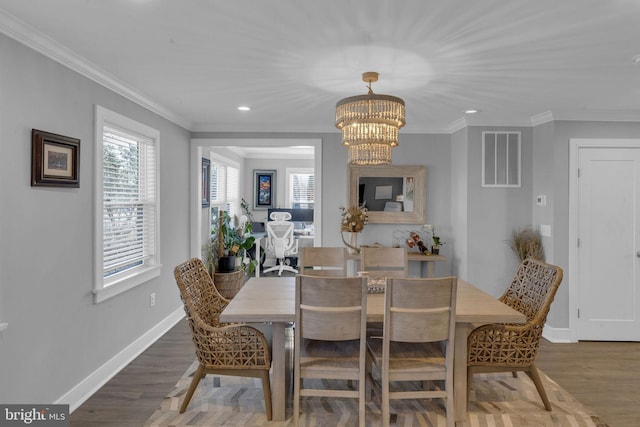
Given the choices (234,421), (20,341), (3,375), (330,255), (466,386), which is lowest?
(234,421)

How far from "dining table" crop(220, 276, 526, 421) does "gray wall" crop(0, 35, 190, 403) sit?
3.57 feet

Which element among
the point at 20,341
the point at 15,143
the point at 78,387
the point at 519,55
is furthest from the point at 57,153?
the point at 519,55

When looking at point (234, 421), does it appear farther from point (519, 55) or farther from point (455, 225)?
point (455, 225)

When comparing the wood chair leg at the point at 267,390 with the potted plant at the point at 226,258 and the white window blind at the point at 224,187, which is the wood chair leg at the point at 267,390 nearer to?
the potted plant at the point at 226,258

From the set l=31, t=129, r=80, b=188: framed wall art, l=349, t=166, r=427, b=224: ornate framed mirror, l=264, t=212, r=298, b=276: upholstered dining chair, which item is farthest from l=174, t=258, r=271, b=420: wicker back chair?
l=264, t=212, r=298, b=276: upholstered dining chair

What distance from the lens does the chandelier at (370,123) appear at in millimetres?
2428

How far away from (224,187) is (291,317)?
191 inches

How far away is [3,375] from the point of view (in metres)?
2.02

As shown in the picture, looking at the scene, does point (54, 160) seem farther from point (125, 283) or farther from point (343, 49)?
point (343, 49)

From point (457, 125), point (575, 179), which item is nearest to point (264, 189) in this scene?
point (457, 125)

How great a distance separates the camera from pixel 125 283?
3223 millimetres

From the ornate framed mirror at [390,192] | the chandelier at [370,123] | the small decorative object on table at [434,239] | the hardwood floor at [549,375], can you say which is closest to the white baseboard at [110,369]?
the hardwood floor at [549,375]

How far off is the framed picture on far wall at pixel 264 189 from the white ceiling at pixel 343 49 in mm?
4440

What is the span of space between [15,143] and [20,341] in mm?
1077
